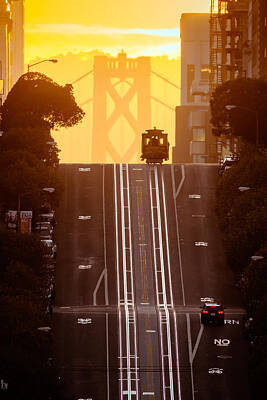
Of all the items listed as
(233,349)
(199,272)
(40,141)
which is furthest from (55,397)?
(40,141)

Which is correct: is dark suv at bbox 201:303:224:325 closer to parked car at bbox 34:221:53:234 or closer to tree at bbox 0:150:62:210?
tree at bbox 0:150:62:210

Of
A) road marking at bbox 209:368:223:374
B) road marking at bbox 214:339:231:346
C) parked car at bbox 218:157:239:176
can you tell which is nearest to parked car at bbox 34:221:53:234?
parked car at bbox 218:157:239:176

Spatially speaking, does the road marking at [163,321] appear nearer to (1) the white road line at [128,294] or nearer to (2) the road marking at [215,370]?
(1) the white road line at [128,294]

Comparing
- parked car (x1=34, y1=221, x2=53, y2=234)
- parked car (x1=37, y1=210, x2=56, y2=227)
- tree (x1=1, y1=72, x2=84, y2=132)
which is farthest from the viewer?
tree (x1=1, y1=72, x2=84, y2=132)

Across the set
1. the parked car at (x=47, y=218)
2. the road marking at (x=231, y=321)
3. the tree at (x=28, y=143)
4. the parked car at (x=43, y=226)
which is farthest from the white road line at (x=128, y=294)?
the tree at (x=28, y=143)

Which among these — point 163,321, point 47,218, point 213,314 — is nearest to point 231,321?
point 213,314

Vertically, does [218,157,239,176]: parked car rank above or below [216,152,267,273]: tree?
above
